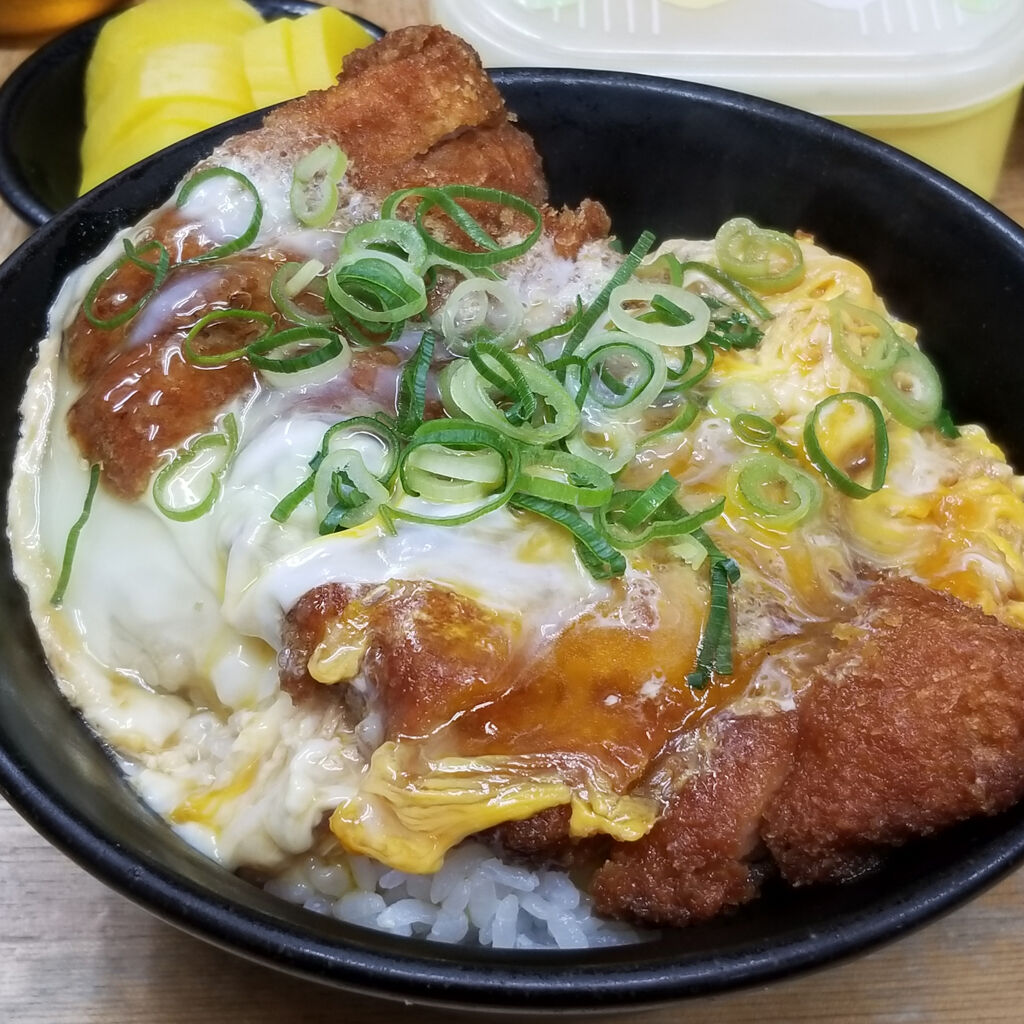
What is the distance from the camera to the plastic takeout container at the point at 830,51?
2334mm

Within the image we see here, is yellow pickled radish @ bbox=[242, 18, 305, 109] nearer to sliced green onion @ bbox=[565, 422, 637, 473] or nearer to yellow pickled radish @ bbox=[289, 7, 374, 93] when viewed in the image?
yellow pickled radish @ bbox=[289, 7, 374, 93]

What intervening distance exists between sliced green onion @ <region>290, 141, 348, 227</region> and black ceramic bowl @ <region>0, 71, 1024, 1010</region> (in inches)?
10.2

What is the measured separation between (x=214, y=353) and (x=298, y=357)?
0.12 m

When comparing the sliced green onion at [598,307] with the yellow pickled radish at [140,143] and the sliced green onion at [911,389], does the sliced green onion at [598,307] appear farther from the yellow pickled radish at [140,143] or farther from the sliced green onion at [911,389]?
the yellow pickled radish at [140,143]

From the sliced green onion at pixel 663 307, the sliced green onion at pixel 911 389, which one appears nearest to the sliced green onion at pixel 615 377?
the sliced green onion at pixel 663 307

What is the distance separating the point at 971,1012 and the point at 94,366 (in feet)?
5.07

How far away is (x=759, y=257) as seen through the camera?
166 centimetres

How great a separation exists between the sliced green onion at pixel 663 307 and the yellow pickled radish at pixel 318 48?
1.34 meters

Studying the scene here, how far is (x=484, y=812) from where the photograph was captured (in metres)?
1.10

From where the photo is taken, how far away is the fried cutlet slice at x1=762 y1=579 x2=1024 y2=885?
1.11 m

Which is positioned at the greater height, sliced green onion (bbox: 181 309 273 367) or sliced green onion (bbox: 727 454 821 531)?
sliced green onion (bbox: 181 309 273 367)

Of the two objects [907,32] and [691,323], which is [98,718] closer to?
[691,323]

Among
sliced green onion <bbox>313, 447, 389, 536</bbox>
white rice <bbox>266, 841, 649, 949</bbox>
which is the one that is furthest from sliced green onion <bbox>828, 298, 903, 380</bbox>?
white rice <bbox>266, 841, 649, 949</bbox>

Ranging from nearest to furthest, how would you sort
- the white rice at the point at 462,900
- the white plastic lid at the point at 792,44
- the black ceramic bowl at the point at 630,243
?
the black ceramic bowl at the point at 630,243 → the white rice at the point at 462,900 → the white plastic lid at the point at 792,44
